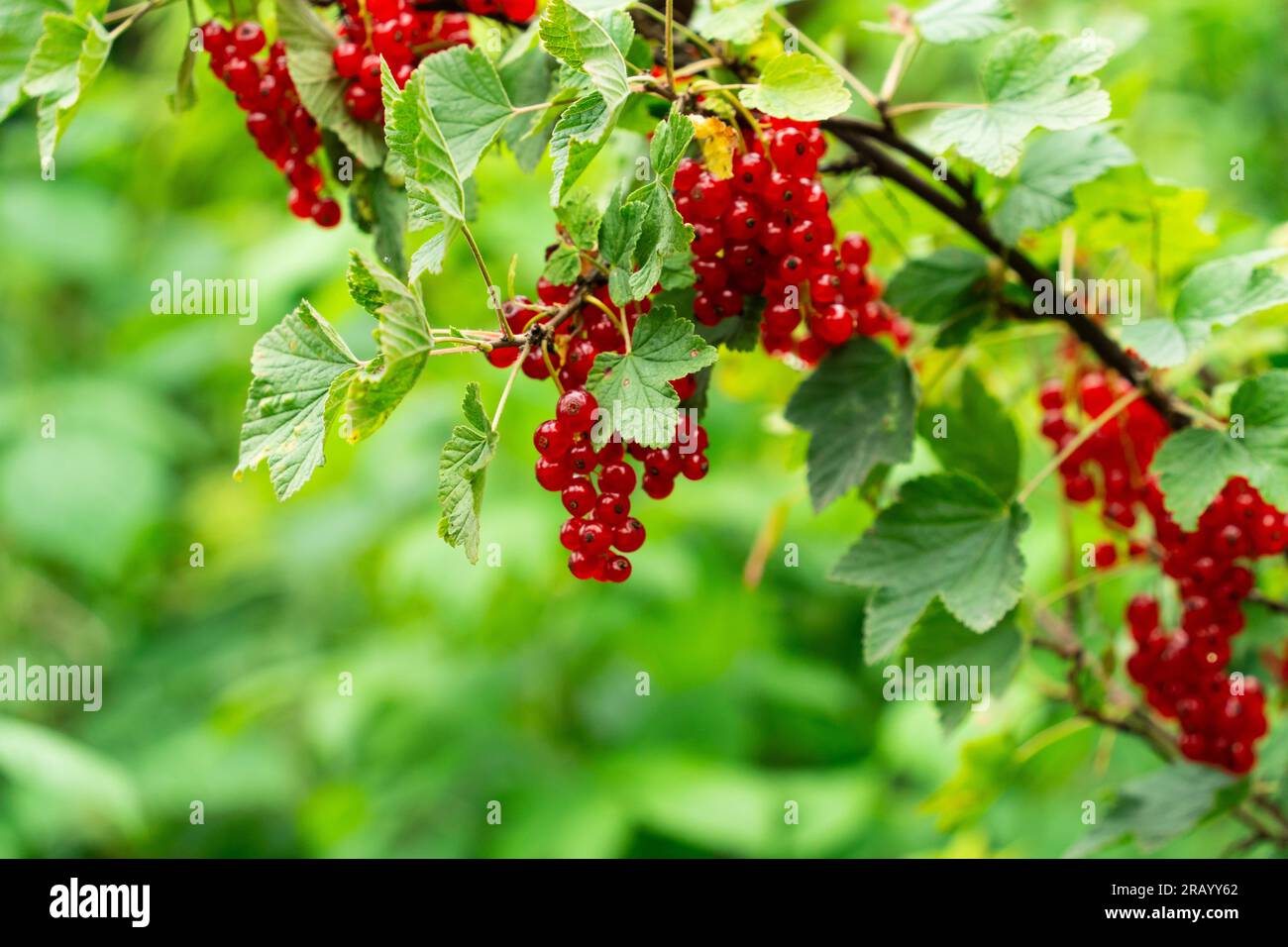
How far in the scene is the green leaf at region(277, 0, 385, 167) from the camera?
0.75 metres

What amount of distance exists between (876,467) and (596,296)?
0.33m

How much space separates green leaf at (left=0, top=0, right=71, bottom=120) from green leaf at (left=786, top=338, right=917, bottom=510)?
0.59 meters

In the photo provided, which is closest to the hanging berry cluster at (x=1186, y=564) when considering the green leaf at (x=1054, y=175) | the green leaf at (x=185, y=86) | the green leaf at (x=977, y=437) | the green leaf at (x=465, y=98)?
the green leaf at (x=977, y=437)

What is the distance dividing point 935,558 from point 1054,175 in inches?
11.4

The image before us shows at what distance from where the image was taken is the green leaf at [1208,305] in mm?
766

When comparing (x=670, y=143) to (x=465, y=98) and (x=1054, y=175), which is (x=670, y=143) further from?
(x=1054, y=175)

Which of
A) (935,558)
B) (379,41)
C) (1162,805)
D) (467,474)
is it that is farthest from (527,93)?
(1162,805)

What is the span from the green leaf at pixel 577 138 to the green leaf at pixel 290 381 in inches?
5.8

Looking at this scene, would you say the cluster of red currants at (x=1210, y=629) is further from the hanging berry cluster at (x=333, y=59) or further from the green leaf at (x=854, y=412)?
the hanging berry cluster at (x=333, y=59)

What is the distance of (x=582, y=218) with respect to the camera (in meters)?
0.64

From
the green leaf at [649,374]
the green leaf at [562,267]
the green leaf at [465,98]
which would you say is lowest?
the green leaf at [649,374]

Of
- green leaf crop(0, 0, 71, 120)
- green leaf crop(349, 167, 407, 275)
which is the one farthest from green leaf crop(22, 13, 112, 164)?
green leaf crop(349, 167, 407, 275)
